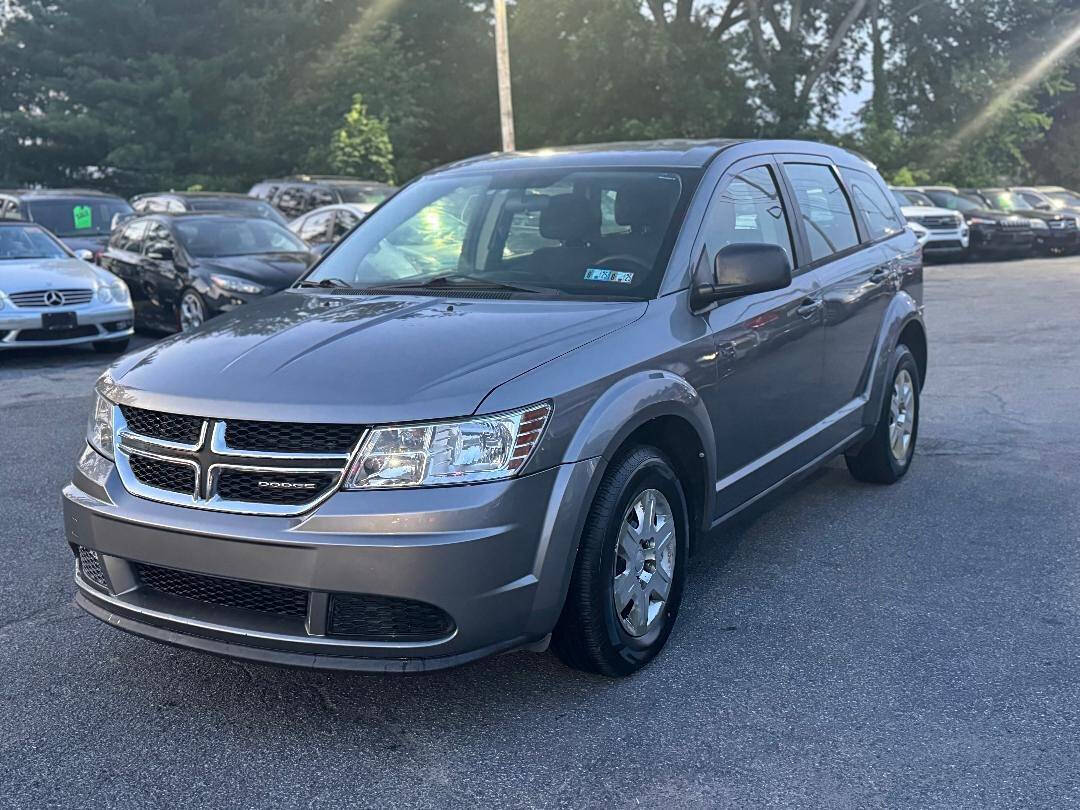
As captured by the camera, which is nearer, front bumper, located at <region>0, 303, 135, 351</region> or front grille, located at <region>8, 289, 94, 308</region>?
front bumper, located at <region>0, 303, 135, 351</region>

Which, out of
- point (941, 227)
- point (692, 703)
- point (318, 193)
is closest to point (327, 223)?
point (318, 193)

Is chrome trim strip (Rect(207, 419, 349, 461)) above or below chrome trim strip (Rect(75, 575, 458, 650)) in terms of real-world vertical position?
above

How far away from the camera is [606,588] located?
11.6 feet

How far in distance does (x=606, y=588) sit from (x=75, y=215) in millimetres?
14891

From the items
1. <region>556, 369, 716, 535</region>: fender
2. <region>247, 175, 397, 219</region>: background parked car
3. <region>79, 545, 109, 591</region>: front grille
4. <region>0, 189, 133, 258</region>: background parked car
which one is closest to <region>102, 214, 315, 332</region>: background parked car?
<region>0, 189, 133, 258</region>: background parked car

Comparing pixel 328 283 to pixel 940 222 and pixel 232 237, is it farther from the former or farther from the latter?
pixel 940 222

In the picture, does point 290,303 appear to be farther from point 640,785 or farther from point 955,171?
point 955,171

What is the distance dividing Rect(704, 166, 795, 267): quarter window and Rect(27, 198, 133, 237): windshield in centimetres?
1334

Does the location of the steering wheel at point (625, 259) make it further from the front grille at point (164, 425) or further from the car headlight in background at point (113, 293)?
the car headlight in background at point (113, 293)

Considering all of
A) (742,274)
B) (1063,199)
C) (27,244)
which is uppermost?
(1063,199)

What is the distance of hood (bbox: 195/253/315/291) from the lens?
38.9 ft

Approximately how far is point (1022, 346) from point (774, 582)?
7.54 metres

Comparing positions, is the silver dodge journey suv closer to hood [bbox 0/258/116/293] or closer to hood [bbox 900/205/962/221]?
hood [bbox 0/258/116/293]

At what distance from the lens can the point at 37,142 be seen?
36.8 meters
